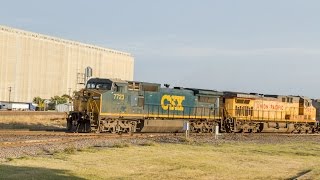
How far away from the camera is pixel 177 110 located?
112ft

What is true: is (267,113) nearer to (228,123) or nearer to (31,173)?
(228,123)

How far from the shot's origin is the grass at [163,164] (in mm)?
12820

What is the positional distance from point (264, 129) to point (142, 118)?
13.5 metres

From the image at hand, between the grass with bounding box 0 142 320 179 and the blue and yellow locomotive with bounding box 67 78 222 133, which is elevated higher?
the blue and yellow locomotive with bounding box 67 78 222 133

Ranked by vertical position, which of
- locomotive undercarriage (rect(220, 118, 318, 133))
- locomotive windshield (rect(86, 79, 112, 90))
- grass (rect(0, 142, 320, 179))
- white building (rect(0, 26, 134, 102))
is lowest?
grass (rect(0, 142, 320, 179))

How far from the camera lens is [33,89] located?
427 ft

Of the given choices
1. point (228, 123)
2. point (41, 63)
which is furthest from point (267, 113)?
point (41, 63)

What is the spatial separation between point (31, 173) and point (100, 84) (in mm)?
18263

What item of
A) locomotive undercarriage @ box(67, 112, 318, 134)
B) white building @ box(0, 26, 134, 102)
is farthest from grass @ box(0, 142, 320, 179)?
white building @ box(0, 26, 134, 102)

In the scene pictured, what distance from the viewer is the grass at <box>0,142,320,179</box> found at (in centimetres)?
1282

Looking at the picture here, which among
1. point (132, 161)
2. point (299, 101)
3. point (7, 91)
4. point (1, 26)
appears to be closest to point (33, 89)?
point (7, 91)

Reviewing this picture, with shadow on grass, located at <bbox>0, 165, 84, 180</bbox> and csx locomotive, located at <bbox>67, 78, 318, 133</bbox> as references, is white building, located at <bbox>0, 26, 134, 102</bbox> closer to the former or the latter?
csx locomotive, located at <bbox>67, 78, 318, 133</bbox>

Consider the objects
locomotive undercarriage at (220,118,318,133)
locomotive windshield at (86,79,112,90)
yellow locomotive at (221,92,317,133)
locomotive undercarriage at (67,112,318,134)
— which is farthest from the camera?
yellow locomotive at (221,92,317,133)

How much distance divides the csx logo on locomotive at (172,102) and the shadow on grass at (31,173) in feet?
68.0
